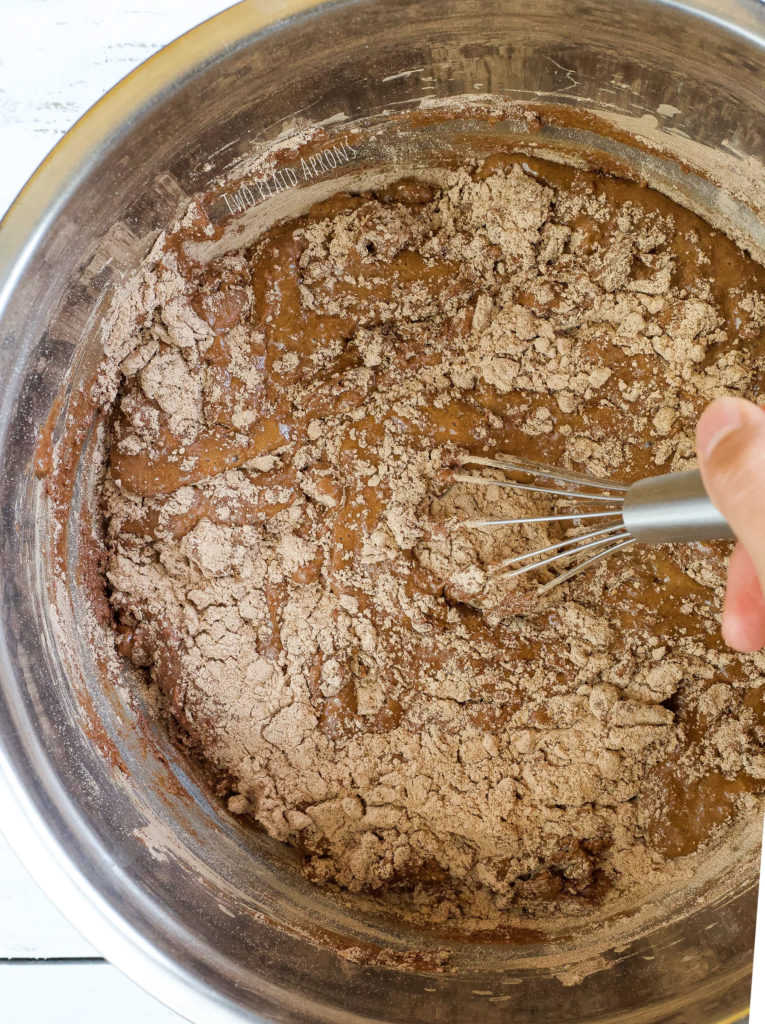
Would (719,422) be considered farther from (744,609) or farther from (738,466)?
(744,609)

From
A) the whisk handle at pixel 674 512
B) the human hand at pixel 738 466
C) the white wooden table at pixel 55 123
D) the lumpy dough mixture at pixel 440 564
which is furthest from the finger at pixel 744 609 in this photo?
the white wooden table at pixel 55 123

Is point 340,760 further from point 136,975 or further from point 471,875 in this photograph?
point 136,975

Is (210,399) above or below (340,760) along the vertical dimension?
above

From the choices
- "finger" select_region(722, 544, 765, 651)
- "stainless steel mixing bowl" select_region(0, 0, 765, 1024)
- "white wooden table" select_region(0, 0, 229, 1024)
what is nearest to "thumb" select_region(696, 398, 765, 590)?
"finger" select_region(722, 544, 765, 651)

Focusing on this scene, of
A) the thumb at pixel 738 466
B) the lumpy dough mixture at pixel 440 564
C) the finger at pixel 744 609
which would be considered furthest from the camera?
the lumpy dough mixture at pixel 440 564

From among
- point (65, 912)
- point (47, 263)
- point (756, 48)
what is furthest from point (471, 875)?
point (756, 48)

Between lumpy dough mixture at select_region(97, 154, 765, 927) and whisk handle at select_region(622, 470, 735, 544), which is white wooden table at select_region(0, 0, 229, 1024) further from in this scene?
whisk handle at select_region(622, 470, 735, 544)

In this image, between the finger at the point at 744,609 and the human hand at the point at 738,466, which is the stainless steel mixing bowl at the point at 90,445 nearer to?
the finger at the point at 744,609
